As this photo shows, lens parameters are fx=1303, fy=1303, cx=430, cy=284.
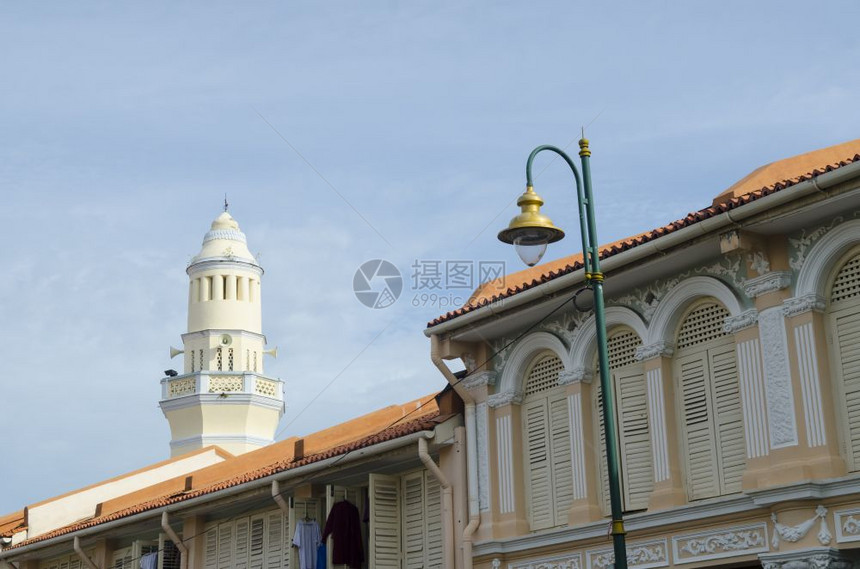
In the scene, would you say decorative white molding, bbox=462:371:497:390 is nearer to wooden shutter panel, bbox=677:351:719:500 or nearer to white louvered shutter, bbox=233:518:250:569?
wooden shutter panel, bbox=677:351:719:500

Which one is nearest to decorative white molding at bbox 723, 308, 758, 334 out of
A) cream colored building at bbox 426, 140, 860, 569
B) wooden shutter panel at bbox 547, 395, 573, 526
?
cream colored building at bbox 426, 140, 860, 569

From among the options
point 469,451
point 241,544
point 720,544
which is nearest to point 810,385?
point 720,544

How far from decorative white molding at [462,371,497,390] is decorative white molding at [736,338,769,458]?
4.48 m

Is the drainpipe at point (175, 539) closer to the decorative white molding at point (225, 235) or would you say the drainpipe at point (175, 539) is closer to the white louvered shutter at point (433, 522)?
the white louvered shutter at point (433, 522)

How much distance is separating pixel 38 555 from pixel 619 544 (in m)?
20.9

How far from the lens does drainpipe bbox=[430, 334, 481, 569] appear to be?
699 inches

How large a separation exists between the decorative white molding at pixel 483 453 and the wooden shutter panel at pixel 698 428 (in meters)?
3.48

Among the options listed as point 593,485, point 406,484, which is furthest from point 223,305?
point 593,485

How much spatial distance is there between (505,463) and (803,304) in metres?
5.29

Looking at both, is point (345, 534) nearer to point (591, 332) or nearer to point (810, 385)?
point (591, 332)

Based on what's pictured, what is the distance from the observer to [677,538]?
591 inches

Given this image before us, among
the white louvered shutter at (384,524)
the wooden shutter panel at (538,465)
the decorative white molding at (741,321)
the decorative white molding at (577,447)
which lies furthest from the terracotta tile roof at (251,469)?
the decorative white molding at (741,321)

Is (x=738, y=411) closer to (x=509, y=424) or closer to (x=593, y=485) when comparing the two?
(x=593, y=485)

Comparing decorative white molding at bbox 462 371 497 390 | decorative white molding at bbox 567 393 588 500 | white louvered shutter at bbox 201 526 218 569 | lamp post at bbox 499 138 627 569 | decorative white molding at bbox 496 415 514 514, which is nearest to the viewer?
lamp post at bbox 499 138 627 569
